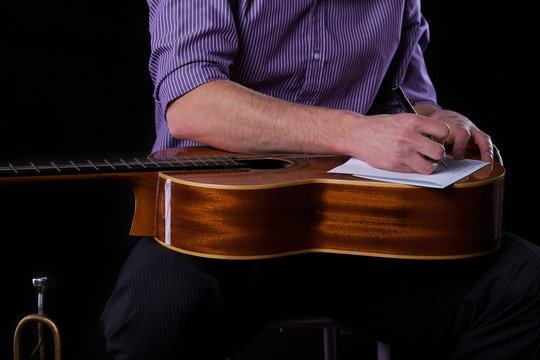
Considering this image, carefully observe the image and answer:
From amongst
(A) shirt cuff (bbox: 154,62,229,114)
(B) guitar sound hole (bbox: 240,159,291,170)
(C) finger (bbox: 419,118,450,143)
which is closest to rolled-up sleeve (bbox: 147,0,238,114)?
(A) shirt cuff (bbox: 154,62,229,114)

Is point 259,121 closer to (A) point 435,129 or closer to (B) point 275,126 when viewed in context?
(B) point 275,126

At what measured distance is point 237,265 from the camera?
4.25 feet

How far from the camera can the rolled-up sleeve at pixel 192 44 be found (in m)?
1.43

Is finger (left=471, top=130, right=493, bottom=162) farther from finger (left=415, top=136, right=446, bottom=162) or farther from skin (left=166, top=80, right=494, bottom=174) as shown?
finger (left=415, top=136, right=446, bottom=162)

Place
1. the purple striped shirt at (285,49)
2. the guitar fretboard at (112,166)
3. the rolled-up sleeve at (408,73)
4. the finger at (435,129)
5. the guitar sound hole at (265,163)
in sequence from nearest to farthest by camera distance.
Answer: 1. the guitar fretboard at (112,166)
2. the finger at (435,129)
3. the guitar sound hole at (265,163)
4. the purple striped shirt at (285,49)
5. the rolled-up sleeve at (408,73)

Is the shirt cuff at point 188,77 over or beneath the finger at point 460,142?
over

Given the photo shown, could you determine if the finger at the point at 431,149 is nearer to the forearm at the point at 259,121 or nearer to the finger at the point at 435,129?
the finger at the point at 435,129

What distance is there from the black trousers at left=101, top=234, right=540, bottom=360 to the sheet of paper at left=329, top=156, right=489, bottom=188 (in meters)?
0.19

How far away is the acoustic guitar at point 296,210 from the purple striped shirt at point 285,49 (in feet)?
1.05

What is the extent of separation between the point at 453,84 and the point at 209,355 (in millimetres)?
1633

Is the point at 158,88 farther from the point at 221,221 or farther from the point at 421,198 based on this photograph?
the point at 421,198

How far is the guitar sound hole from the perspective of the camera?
1.35m

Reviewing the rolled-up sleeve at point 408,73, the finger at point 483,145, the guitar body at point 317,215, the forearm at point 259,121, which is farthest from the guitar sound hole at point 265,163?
the rolled-up sleeve at point 408,73

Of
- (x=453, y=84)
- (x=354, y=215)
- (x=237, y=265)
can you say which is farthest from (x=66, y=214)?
(x=453, y=84)
